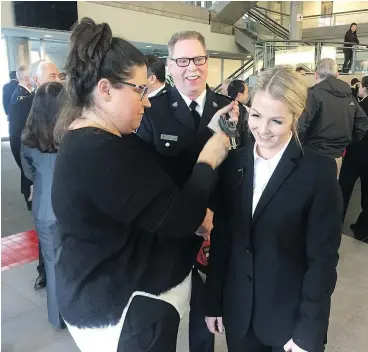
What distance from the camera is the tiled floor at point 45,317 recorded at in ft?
7.48

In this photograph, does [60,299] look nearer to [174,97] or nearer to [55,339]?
[174,97]

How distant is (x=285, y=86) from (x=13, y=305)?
95.0 inches

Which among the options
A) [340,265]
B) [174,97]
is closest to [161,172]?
[174,97]

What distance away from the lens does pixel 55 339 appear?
92.2 inches

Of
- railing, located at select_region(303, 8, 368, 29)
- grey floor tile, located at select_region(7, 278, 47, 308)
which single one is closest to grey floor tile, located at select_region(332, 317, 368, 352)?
grey floor tile, located at select_region(7, 278, 47, 308)

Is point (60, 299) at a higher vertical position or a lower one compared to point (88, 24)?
lower

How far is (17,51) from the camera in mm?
8812

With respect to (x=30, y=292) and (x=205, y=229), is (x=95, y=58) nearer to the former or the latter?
(x=205, y=229)

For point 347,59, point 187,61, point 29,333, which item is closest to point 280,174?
point 187,61

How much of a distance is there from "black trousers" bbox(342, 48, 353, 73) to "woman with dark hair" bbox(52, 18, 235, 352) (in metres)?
8.58

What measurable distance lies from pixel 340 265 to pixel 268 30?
11.9 m

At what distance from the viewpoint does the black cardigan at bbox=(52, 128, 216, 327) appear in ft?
3.18

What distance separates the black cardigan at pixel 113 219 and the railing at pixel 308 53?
762 centimetres

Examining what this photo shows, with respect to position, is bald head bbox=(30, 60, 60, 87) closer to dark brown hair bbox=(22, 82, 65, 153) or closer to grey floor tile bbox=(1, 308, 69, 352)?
dark brown hair bbox=(22, 82, 65, 153)
